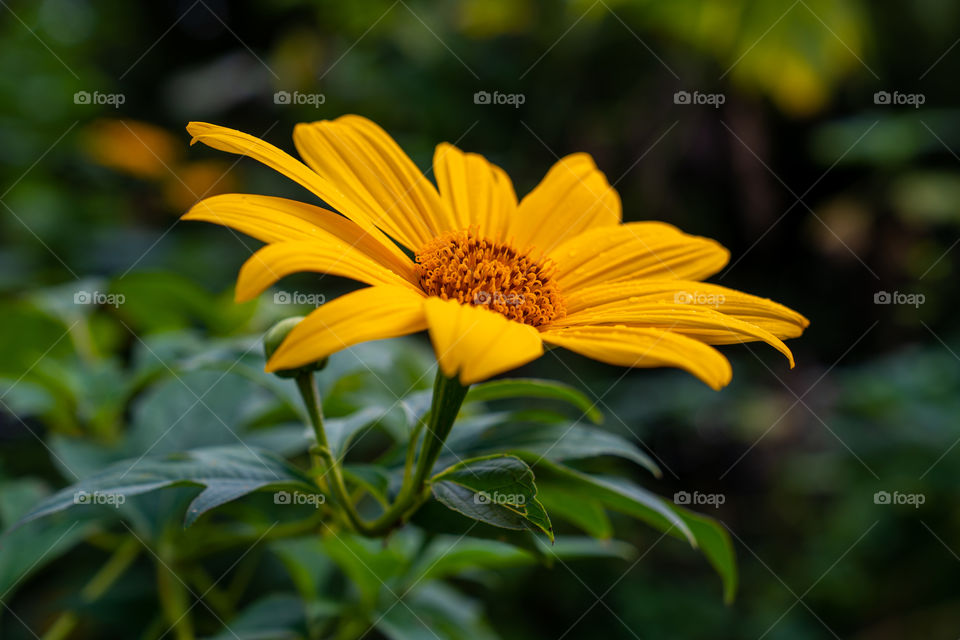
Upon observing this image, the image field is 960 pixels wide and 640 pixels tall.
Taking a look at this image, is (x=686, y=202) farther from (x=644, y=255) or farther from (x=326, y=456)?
(x=326, y=456)

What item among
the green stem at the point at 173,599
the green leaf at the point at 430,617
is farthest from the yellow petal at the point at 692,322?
the green stem at the point at 173,599

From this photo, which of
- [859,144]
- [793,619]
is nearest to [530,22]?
[859,144]

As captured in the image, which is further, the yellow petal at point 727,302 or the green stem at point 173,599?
the green stem at point 173,599

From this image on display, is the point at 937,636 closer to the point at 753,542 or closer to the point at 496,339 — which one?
the point at 753,542

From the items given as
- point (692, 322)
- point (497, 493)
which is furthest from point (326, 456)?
point (692, 322)

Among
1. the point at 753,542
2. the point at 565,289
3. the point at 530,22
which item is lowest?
the point at 753,542

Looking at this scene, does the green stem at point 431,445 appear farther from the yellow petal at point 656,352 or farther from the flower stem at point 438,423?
the yellow petal at point 656,352
